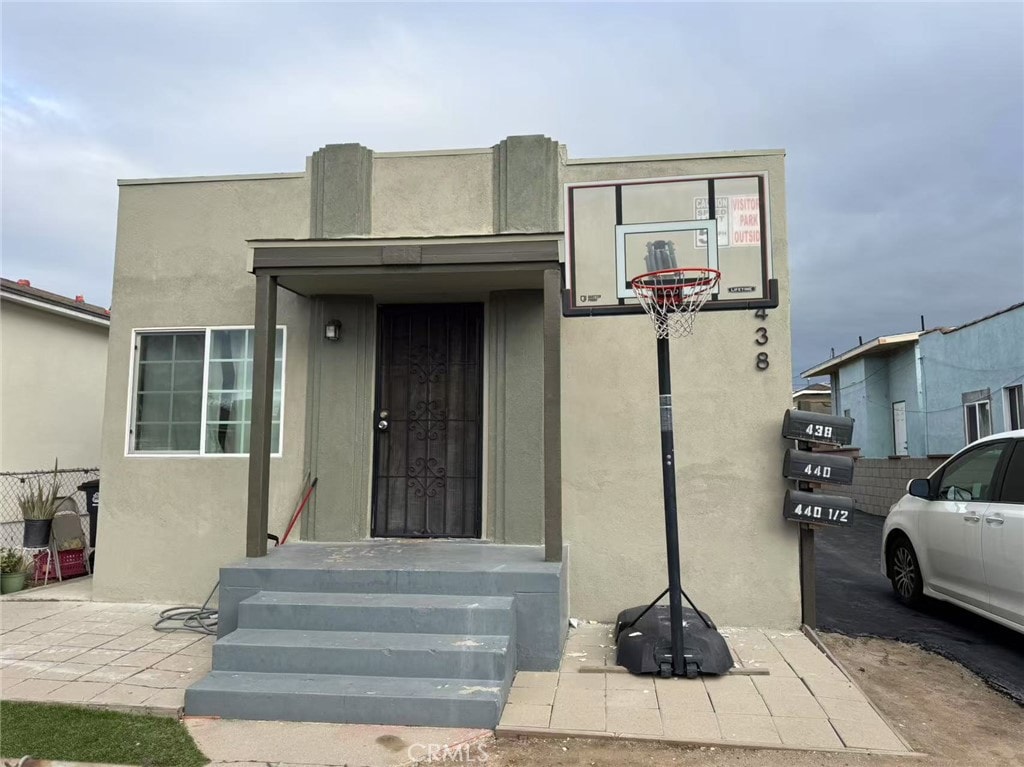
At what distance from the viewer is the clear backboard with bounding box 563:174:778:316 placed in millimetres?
4930

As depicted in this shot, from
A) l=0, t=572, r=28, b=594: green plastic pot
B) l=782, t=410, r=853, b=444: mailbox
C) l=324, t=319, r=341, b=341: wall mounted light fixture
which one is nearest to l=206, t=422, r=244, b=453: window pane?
l=324, t=319, r=341, b=341: wall mounted light fixture

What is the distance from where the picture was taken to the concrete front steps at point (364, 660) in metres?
3.90

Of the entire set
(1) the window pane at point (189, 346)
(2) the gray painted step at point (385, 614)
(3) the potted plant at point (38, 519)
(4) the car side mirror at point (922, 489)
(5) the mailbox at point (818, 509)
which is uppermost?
(1) the window pane at point (189, 346)

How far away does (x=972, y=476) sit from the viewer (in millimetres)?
5461

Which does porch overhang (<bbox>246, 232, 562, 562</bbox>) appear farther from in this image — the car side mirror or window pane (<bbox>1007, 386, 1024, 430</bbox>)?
window pane (<bbox>1007, 386, 1024, 430</bbox>)

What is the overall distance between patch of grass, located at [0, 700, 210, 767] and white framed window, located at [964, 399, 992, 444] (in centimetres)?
1377

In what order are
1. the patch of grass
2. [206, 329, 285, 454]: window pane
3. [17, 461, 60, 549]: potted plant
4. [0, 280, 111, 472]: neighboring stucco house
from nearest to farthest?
the patch of grass, [206, 329, 285, 454]: window pane, [17, 461, 60, 549]: potted plant, [0, 280, 111, 472]: neighboring stucco house

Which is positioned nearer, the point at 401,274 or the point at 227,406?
the point at 401,274

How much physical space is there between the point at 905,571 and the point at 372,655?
497 centimetres

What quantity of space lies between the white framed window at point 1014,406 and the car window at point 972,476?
25.0 ft

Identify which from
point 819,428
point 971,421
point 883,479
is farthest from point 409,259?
point 971,421

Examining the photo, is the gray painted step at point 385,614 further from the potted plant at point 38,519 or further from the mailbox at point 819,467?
the potted plant at point 38,519

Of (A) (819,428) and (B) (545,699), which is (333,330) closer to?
(B) (545,699)

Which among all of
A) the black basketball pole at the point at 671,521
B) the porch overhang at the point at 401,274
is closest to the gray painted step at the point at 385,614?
the porch overhang at the point at 401,274
